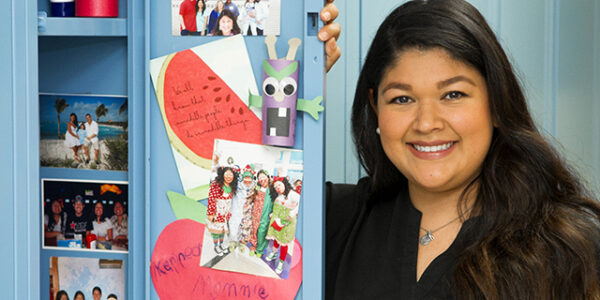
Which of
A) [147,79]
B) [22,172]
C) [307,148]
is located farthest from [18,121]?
[307,148]

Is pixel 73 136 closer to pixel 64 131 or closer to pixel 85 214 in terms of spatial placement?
pixel 64 131

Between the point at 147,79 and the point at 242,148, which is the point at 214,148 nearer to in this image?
the point at 242,148

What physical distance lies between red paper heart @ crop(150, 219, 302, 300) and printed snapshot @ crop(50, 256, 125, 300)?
4.7 inches

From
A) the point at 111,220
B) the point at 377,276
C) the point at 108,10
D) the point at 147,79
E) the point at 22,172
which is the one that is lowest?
the point at 377,276

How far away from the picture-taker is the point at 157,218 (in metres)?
1.07

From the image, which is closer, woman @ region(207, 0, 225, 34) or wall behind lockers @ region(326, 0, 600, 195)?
woman @ region(207, 0, 225, 34)

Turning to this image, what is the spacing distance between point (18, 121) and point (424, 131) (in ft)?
2.23

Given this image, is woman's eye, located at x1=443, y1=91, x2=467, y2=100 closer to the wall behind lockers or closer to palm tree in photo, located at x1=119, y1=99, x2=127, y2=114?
the wall behind lockers

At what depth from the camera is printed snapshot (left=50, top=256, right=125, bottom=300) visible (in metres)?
1.15

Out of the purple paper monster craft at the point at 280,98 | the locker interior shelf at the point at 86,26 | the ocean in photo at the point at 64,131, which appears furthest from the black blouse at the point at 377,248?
the locker interior shelf at the point at 86,26

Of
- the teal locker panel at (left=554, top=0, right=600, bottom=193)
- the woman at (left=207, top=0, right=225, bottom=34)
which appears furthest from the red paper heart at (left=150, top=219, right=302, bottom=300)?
the teal locker panel at (left=554, top=0, right=600, bottom=193)

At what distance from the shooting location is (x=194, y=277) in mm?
1053

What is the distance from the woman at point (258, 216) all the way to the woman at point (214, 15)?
0.83 feet

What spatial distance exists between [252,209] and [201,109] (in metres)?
0.19
